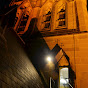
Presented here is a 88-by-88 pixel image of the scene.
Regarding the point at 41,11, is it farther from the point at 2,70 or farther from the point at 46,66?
the point at 2,70

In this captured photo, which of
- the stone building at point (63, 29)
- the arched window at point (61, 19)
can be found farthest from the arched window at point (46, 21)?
the arched window at point (61, 19)

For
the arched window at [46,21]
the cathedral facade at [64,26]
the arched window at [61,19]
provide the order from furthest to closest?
the arched window at [46,21] < the arched window at [61,19] < the cathedral facade at [64,26]

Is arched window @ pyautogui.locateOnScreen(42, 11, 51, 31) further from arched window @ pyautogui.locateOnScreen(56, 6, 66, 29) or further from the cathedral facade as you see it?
arched window @ pyautogui.locateOnScreen(56, 6, 66, 29)

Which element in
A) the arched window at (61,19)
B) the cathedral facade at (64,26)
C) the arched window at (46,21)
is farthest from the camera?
the arched window at (46,21)

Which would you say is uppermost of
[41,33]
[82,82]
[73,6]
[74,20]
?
[73,6]

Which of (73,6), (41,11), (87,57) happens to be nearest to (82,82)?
(87,57)

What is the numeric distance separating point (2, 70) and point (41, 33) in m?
8.68

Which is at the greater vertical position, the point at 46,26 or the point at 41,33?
the point at 46,26

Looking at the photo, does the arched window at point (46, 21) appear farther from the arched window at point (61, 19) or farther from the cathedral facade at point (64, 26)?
the arched window at point (61, 19)

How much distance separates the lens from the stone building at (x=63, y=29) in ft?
35.8

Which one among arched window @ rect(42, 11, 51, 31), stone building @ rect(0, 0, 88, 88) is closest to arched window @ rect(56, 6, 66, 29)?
stone building @ rect(0, 0, 88, 88)

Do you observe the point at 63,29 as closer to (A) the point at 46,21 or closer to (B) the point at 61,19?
(B) the point at 61,19

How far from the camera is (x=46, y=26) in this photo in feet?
48.3

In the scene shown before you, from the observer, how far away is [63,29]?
13117mm
